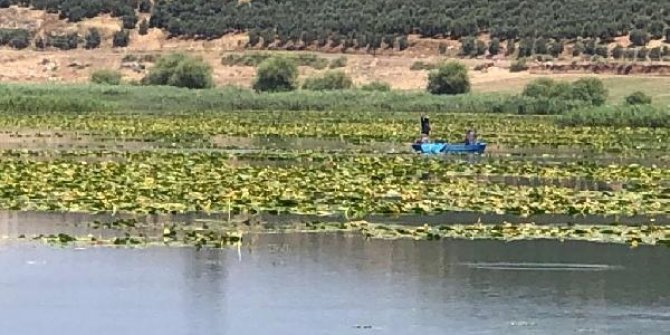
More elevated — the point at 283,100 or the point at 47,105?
the point at 283,100

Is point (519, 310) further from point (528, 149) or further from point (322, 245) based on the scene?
point (528, 149)

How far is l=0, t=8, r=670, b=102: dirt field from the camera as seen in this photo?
3597 inches

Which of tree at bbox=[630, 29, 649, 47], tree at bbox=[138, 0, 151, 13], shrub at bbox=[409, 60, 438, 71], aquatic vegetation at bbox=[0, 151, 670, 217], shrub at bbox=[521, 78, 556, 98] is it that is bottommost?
aquatic vegetation at bbox=[0, 151, 670, 217]

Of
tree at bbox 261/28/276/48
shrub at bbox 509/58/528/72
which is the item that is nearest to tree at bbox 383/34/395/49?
tree at bbox 261/28/276/48

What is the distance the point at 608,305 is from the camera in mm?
20141

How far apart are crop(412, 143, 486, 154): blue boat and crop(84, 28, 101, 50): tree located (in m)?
61.2

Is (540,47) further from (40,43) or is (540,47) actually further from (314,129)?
(314,129)

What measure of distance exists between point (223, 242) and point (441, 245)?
2970 millimetres

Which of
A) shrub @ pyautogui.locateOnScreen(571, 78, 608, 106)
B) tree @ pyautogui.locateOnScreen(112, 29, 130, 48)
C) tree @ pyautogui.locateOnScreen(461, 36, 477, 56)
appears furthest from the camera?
tree @ pyautogui.locateOnScreen(112, 29, 130, 48)

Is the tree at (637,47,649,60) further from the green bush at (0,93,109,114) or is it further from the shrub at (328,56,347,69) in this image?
the green bush at (0,93,109,114)

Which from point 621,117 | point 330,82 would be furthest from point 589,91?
point 621,117

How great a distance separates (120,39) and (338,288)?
277 ft

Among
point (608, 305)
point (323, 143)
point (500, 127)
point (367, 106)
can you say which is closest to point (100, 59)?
point (367, 106)

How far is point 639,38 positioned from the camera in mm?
96562
